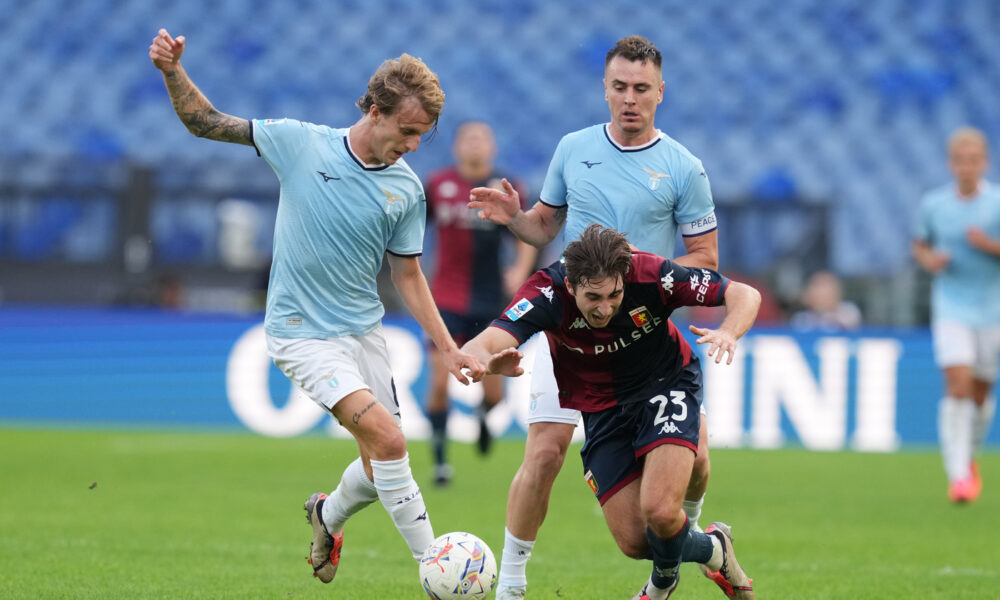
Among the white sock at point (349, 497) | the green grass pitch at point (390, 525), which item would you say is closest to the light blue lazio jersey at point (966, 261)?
the green grass pitch at point (390, 525)

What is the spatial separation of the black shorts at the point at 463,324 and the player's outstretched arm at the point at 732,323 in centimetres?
476

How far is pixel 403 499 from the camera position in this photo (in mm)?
4945

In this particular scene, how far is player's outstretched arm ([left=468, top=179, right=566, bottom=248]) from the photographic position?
16.7 feet

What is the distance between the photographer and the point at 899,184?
16.9 meters

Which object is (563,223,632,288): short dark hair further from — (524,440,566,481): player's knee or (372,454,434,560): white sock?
(372,454,434,560): white sock

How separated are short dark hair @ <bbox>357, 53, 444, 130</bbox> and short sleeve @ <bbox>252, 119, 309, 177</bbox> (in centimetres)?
40

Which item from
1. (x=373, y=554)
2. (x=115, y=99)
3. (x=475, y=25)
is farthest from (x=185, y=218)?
(x=373, y=554)

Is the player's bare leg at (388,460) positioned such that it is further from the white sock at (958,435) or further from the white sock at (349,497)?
the white sock at (958,435)

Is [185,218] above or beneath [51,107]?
beneath

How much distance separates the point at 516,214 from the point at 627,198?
454 mm

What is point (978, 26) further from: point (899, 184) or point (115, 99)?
point (115, 99)

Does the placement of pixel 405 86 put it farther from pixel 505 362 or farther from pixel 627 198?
pixel 505 362

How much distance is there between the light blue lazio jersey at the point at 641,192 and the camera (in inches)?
200

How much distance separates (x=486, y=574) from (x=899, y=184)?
13.5 m
